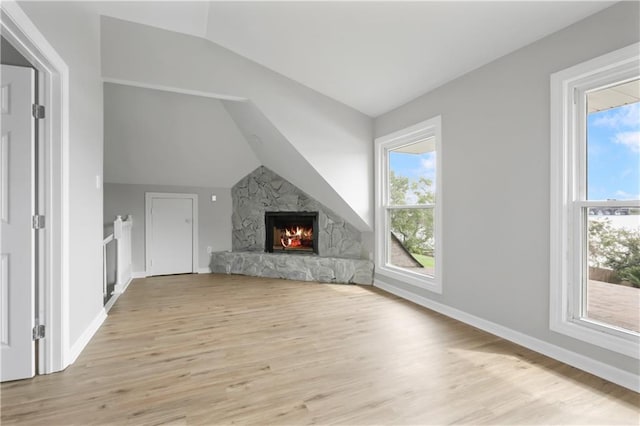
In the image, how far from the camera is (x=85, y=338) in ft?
7.73

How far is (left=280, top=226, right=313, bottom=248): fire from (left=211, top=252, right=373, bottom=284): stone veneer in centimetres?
49

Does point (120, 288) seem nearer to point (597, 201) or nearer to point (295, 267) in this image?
point (295, 267)

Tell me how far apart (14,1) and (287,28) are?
6.04ft

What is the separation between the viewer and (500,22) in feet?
7.18

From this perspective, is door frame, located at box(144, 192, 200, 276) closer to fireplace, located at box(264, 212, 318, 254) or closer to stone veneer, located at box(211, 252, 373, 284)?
stone veneer, located at box(211, 252, 373, 284)

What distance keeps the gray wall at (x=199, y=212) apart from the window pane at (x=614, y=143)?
4.88m

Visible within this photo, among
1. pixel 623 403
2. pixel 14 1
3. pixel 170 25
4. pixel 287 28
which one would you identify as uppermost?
pixel 170 25

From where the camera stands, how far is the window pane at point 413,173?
3512 mm

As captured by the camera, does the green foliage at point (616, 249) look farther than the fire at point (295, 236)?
No

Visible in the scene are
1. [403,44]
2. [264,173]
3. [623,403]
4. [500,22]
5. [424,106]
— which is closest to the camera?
[623,403]

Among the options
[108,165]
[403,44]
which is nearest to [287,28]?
[403,44]

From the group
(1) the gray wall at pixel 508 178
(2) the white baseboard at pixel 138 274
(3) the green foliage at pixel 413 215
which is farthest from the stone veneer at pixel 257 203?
(1) the gray wall at pixel 508 178

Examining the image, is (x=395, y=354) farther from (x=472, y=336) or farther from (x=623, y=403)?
(x=623, y=403)

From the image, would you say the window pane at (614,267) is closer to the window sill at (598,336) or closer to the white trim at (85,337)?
the window sill at (598,336)
